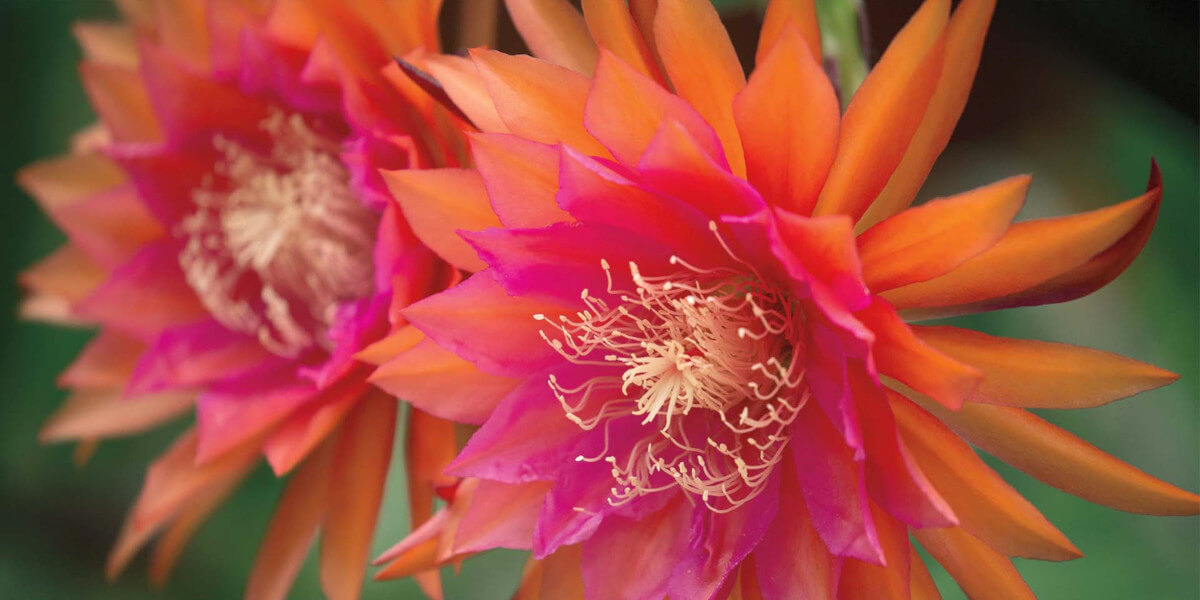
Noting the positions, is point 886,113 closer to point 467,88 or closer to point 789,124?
point 789,124

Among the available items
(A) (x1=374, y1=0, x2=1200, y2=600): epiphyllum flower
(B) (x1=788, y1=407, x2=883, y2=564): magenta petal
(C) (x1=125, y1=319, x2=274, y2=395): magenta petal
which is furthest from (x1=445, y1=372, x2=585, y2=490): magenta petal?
(C) (x1=125, y1=319, x2=274, y2=395): magenta petal

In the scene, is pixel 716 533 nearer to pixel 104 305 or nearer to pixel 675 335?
pixel 675 335

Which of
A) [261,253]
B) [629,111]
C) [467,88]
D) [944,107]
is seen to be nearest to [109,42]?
[261,253]

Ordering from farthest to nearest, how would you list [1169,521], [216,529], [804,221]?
[216,529] → [1169,521] → [804,221]

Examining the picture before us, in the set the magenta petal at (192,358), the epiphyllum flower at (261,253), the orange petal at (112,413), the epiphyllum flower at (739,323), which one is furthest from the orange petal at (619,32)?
the orange petal at (112,413)

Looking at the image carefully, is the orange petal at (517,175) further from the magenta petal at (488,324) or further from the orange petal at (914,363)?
the orange petal at (914,363)

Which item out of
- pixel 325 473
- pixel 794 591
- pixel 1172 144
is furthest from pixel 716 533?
pixel 1172 144

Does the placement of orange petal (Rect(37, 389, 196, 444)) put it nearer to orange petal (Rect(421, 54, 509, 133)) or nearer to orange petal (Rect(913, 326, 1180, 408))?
orange petal (Rect(421, 54, 509, 133))
